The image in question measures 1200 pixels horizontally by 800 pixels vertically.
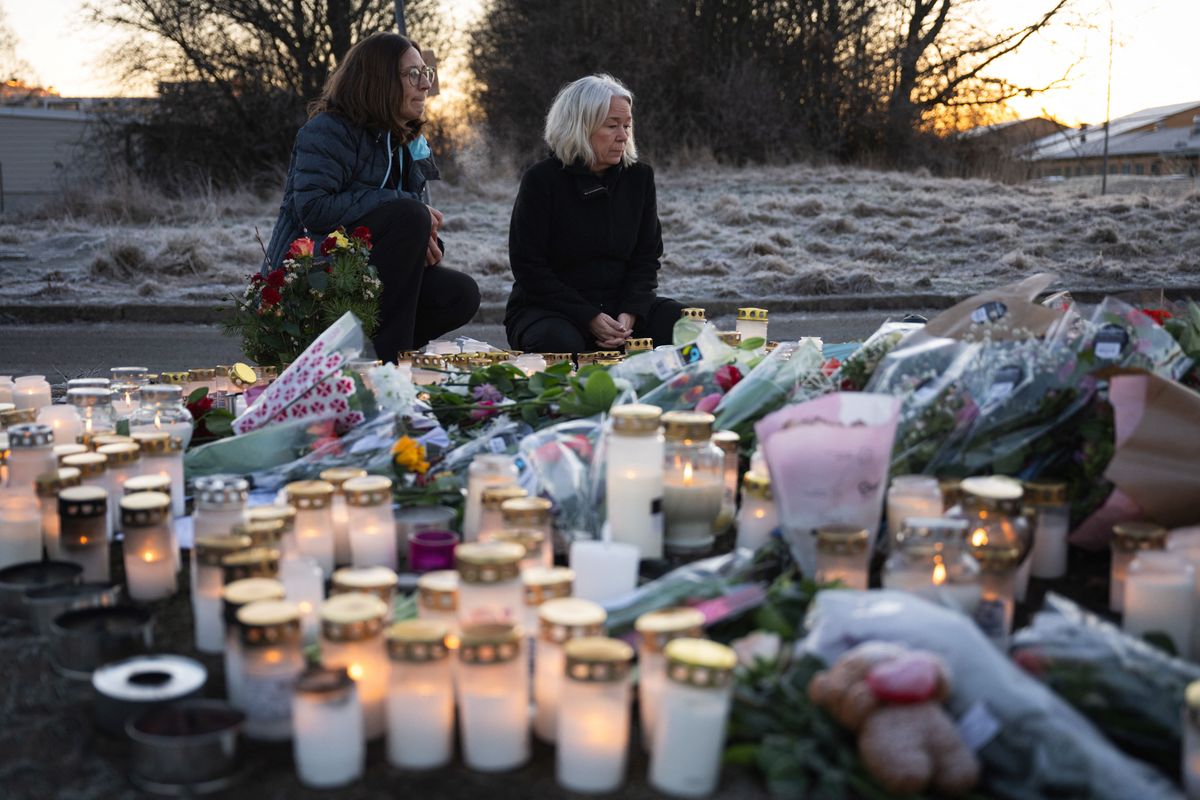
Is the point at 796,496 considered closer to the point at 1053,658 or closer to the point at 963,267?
the point at 1053,658

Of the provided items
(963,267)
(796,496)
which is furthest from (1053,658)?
(963,267)

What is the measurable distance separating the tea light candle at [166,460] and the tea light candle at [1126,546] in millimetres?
2154

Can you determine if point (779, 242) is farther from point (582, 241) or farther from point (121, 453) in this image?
point (121, 453)

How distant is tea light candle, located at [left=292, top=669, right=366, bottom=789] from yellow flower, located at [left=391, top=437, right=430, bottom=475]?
1.36 metres

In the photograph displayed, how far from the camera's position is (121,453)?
2.91 metres

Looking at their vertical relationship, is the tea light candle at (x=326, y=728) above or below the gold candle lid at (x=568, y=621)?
below

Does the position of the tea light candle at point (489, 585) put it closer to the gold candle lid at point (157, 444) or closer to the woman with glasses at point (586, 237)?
the gold candle lid at point (157, 444)

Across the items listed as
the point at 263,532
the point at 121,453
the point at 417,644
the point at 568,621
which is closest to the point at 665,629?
the point at 568,621

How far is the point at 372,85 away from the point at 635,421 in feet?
10.0

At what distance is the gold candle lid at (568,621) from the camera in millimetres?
1849

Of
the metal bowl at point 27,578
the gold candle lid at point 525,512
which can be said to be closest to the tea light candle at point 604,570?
the gold candle lid at point 525,512

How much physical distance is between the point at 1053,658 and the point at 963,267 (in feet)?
31.3

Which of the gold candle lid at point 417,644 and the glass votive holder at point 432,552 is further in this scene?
the glass votive holder at point 432,552

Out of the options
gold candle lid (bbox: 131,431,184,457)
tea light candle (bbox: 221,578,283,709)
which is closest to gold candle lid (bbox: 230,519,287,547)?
tea light candle (bbox: 221,578,283,709)
